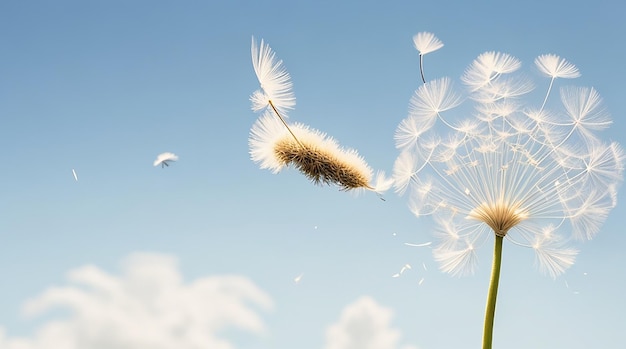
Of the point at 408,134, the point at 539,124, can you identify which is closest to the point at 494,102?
the point at 539,124

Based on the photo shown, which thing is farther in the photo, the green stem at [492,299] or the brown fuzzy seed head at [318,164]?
the brown fuzzy seed head at [318,164]

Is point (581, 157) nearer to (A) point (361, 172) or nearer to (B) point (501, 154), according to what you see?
(B) point (501, 154)

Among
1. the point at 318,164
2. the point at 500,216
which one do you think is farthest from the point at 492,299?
the point at 318,164

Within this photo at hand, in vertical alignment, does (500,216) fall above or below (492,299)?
above

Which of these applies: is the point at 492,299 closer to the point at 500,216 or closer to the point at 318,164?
the point at 500,216

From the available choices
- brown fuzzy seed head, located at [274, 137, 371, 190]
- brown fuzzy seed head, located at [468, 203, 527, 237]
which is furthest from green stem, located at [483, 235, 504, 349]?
brown fuzzy seed head, located at [274, 137, 371, 190]

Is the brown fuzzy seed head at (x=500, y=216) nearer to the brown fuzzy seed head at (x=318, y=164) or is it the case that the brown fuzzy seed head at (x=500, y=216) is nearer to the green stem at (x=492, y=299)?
the green stem at (x=492, y=299)

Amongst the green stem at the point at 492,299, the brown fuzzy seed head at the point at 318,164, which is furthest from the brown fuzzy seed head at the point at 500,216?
the brown fuzzy seed head at the point at 318,164
